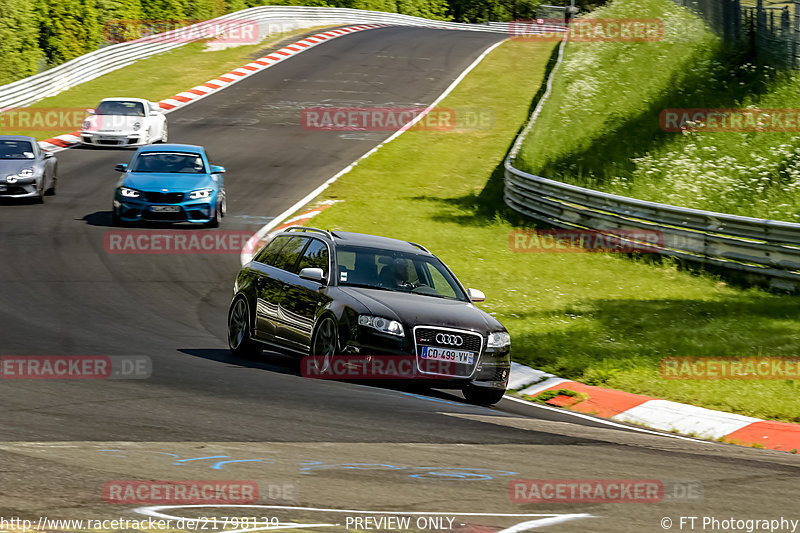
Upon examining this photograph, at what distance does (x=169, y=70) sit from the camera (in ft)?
144

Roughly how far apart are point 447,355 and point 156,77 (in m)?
34.0

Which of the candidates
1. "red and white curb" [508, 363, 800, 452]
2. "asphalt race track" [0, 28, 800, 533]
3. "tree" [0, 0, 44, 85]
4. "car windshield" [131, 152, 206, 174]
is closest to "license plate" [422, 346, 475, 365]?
"asphalt race track" [0, 28, 800, 533]

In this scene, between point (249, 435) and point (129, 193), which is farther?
point (129, 193)

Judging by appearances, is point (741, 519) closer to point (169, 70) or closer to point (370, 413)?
point (370, 413)

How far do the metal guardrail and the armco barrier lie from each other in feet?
69.4

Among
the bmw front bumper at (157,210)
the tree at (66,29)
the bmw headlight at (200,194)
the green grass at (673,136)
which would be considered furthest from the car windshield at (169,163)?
the tree at (66,29)

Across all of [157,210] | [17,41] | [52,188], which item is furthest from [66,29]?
[157,210]

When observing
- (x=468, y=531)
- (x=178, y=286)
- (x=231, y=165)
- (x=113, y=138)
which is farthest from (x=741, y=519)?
(x=113, y=138)

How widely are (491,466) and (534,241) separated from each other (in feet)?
46.9

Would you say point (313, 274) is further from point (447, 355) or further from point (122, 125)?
point (122, 125)

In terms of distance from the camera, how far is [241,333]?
Result: 500 inches

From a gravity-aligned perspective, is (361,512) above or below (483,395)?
above

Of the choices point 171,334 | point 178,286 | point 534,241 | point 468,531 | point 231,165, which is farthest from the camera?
point 231,165

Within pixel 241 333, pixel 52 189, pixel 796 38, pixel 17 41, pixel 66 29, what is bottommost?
pixel 52 189
